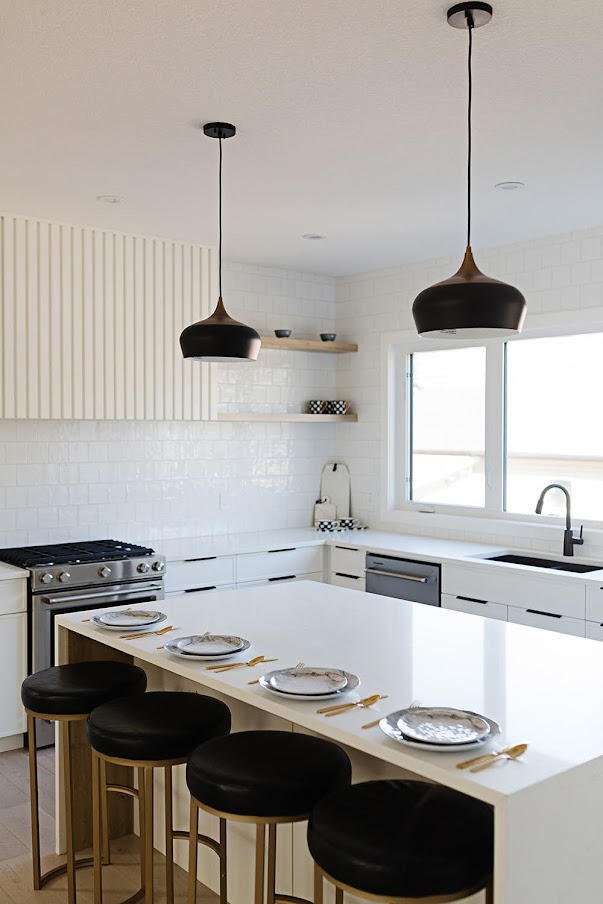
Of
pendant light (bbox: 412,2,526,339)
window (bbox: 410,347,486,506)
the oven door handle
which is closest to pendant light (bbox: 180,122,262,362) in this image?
pendant light (bbox: 412,2,526,339)

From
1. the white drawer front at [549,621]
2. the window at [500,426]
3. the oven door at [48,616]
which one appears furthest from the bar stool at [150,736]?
the window at [500,426]

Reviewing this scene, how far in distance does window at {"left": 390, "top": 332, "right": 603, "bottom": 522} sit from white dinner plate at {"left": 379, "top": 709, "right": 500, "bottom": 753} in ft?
10.9

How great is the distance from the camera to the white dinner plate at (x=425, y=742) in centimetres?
188

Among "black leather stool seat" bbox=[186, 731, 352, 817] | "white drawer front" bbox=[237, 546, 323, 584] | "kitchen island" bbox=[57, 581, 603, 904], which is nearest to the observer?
"kitchen island" bbox=[57, 581, 603, 904]

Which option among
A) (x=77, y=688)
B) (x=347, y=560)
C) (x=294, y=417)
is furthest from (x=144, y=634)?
(x=294, y=417)

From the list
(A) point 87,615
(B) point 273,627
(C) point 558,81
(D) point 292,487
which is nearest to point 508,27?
(C) point 558,81

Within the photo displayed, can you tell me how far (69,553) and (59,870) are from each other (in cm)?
188

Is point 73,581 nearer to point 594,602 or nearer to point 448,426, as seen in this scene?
point 594,602

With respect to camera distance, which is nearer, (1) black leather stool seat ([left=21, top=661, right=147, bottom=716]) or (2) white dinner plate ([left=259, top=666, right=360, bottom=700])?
(2) white dinner plate ([left=259, top=666, right=360, bottom=700])

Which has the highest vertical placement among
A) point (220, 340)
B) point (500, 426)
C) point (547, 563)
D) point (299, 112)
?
point (299, 112)

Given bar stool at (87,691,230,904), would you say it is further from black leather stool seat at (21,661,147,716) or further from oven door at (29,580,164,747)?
oven door at (29,580,164,747)

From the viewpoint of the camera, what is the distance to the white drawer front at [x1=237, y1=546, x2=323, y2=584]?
541 centimetres

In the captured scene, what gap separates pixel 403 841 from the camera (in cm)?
184

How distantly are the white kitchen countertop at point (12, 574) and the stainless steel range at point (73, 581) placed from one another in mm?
27
